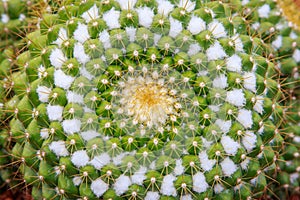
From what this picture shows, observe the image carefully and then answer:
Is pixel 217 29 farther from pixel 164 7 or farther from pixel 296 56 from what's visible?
pixel 296 56

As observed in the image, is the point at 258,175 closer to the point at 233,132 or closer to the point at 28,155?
the point at 233,132

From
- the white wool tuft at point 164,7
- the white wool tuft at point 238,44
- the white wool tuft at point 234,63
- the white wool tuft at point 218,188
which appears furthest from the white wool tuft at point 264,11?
the white wool tuft at point 218,188

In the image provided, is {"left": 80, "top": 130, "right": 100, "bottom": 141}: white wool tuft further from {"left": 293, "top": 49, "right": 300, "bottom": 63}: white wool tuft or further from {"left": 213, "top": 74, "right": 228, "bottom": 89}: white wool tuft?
{"left": 293, "top": 49, "right": 300, "bottom": 63}: white wool tuft

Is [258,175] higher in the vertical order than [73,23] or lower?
lower

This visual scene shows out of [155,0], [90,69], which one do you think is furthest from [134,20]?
[90,69]

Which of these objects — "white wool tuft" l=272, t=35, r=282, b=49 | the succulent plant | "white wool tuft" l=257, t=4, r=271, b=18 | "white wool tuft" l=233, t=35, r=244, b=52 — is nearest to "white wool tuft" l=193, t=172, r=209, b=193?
the succulent plant

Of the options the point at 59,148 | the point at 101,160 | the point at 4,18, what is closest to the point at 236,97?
the point at 101,160
